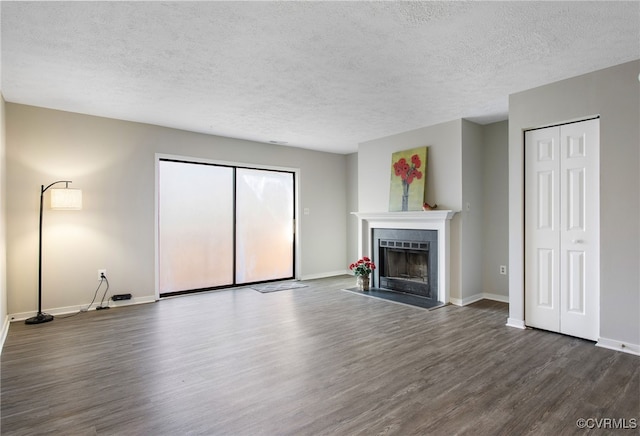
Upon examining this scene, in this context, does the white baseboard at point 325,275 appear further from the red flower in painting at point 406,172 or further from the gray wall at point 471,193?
the gray wall at point 471,193

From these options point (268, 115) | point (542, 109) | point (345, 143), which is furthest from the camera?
point (345, 143)

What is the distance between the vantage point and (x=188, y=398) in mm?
2287

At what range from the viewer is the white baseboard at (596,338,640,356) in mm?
2953

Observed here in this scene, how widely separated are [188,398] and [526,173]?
3.75 metres

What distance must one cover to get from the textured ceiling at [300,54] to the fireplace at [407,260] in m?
1.86

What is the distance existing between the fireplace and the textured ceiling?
1.86m

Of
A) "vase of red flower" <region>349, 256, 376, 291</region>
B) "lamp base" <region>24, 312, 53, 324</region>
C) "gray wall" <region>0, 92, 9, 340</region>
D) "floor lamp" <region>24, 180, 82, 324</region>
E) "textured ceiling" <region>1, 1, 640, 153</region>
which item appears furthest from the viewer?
"vase of red flower" <region>349, 256, 376, 291</region>

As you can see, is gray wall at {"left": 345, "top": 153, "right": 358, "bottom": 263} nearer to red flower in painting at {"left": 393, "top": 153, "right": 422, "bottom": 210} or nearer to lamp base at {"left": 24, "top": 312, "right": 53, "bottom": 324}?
red flower in painting at {"left": 393, "top": 153, "right": 422, "bottom": 210}

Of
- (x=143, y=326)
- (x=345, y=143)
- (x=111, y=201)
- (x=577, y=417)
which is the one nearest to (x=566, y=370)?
(x=577, y=417)

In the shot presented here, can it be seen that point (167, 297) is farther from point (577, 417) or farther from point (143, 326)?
point (577, 417)

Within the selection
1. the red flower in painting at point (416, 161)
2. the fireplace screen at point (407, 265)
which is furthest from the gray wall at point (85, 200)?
the fireplace screen at point (407, 265)

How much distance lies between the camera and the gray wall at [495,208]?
484 centimetres

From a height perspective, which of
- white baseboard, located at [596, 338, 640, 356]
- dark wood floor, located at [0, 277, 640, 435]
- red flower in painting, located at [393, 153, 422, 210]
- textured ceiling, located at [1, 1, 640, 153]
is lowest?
dark wood floor, located at [0, 277, 640, 435]

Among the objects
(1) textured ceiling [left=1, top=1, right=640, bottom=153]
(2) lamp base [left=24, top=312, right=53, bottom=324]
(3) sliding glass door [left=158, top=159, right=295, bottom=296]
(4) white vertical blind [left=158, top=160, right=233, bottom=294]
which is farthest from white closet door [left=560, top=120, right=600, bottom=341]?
(2) lamp base [left=24, top=312, right=53, bottom=324]
